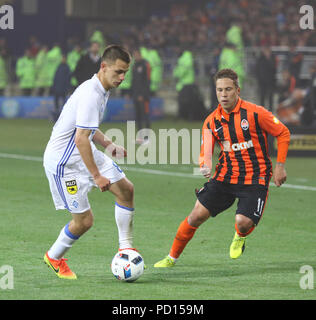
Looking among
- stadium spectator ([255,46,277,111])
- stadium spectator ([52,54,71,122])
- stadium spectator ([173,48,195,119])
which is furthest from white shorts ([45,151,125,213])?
stadium spectator ([173,48,195,119])

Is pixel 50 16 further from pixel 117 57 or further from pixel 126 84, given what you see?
pixel 117 57

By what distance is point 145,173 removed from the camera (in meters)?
15.0

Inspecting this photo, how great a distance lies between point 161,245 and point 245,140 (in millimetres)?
1622

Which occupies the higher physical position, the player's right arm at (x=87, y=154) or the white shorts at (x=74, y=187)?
the player's right arm at (x=87, y=154)

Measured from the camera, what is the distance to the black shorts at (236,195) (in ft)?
25.5

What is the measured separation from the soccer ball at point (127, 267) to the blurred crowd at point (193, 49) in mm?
12502

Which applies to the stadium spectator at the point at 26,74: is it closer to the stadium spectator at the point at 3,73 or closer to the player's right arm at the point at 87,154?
the stadium spectator at the point at 3,73

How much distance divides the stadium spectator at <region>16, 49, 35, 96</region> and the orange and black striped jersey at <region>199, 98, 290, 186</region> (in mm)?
22856

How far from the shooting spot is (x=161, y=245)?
Answer: 29.2ft

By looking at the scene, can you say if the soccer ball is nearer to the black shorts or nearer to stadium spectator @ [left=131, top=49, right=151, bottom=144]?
the black shorts

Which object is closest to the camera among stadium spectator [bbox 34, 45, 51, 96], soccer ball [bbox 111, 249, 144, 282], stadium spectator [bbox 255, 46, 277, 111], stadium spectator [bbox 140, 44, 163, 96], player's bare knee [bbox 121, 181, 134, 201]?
soccer ball [bbox 111, 249, 144, 282]

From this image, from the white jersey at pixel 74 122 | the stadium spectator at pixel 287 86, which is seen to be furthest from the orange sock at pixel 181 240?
the stadium spectator at pixel 287 86

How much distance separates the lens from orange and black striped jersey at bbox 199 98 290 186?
785 centimetres
